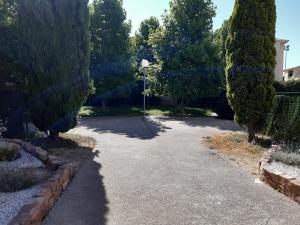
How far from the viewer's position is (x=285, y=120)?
9.57 m

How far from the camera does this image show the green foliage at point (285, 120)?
9.07 meters

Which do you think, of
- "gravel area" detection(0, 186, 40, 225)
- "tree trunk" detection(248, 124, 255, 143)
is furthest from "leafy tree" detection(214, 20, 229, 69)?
"gravel area" detection(0, 186, 40, 225)

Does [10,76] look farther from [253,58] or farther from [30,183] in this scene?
[253,58]

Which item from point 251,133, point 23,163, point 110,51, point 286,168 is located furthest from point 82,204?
point 110,51

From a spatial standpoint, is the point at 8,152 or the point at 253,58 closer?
the point at 8,152

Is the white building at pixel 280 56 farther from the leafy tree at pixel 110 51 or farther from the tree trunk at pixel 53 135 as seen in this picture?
the tree trunk at pixel 53 135

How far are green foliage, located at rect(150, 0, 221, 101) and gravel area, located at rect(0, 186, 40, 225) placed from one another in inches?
582

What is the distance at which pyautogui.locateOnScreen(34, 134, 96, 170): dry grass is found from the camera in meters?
7.65

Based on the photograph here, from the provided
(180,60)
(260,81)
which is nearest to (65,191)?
(260,81)

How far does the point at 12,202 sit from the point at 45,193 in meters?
0.40

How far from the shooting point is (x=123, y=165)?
7012 millimetres

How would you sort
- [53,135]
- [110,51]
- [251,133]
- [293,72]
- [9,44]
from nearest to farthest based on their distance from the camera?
[9,44], [53,135], [251,133], [110,51], [293,72]

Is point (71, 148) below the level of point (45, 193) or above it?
below

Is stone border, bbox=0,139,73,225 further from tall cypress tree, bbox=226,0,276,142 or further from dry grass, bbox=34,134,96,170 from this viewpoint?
tall cypress tree, bbox=226,0,276,142
